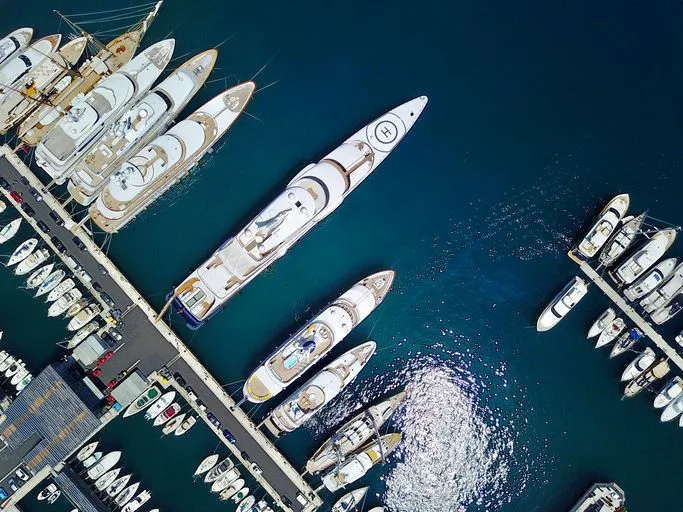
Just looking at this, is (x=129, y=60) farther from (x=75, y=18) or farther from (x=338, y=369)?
(x=338, y=369)

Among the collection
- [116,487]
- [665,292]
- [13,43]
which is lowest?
[665,292]

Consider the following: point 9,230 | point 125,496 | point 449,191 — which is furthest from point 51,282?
point 449,191

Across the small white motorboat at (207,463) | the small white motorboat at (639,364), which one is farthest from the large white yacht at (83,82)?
the small white motorboat at (639,364)

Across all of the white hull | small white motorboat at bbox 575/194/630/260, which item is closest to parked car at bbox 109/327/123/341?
small white motorboat at bbox 575/194/630/260

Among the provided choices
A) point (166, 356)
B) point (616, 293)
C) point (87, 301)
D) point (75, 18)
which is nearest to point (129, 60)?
point (75, 18)

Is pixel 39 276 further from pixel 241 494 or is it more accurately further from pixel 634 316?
pixel 634 316

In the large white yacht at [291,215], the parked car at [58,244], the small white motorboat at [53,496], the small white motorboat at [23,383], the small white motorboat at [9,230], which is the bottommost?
the small white motorboat at [53,496]

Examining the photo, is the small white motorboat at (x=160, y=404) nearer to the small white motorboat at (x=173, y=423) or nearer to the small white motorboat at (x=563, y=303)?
the small white motorboat at (x=173, y=423)
